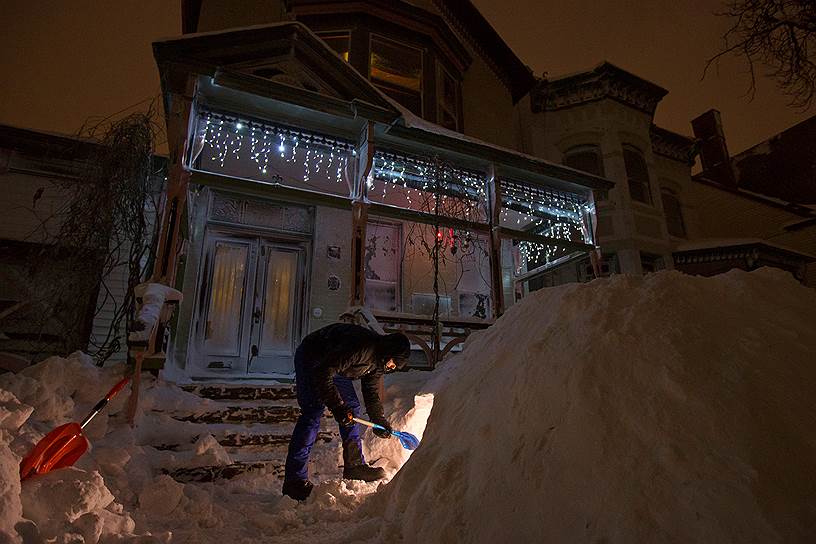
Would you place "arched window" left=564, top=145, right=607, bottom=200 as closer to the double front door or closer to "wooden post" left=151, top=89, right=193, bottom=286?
the double front door

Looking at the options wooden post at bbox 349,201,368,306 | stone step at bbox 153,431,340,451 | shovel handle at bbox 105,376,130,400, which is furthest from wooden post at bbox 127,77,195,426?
wooden post at bbox 349,201,368,306

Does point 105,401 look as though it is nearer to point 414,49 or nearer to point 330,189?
point 330,189

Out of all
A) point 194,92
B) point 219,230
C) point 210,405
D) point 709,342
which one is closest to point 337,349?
point 210,405

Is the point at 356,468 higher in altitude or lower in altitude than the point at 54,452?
lower

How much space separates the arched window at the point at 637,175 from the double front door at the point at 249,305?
33.8 feet

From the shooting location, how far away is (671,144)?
14.9 meters

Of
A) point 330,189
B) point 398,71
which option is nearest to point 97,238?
point 330,189

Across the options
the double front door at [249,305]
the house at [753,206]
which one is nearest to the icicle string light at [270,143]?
the double front door at [249,305]

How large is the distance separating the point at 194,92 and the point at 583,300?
5636 millimetres

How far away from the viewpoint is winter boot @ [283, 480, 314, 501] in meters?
3.61

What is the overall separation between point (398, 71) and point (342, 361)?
361 inches

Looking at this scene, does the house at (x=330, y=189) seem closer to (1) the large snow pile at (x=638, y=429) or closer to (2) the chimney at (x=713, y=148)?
(1) the large snow pile at (x=638, y=429)

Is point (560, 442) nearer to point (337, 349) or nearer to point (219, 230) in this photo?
point (337, 349)

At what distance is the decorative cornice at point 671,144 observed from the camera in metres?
14.7
